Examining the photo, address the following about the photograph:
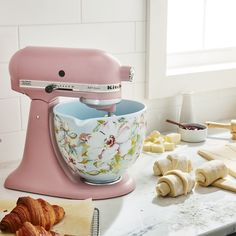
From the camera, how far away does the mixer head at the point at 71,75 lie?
3.84 feet

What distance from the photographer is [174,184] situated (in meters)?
1.21

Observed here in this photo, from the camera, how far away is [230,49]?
2008 millimetres

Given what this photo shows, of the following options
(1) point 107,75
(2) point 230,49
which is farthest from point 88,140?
(2) point 230,49

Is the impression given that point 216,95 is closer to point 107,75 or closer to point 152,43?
point 152,43

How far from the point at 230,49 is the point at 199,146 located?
56 centimetres

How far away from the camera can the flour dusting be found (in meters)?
1.10

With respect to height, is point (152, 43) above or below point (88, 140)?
above

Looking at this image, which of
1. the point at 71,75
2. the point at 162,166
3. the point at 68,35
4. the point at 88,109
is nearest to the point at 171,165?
the point at 162,166

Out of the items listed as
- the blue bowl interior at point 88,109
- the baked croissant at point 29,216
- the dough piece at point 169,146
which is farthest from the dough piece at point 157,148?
the baked croissant at point 29,216

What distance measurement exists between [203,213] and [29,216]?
373 mm

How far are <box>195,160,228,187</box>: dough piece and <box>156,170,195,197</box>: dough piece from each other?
5 centimetres

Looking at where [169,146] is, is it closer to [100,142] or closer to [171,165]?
[171,165]

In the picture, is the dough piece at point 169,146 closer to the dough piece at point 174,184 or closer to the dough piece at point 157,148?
the dough piece at point 157,148

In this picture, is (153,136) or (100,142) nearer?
(100,142)
